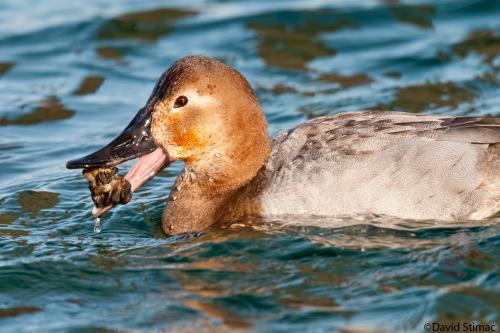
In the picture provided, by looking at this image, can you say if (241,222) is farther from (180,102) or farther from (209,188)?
(180,102)

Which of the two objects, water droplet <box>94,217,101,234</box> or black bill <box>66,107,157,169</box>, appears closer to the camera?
black bill <box>66,107,157,169</box>

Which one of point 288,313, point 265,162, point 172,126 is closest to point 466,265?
point 288,313

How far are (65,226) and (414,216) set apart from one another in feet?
9.78

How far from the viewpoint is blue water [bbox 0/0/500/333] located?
606 centimetres

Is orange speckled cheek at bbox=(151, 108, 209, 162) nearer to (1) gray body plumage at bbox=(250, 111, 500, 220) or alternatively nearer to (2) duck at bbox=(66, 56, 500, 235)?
(2) duck at bbox=(66, 56, 500, 235)

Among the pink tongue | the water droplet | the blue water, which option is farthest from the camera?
the water droplet

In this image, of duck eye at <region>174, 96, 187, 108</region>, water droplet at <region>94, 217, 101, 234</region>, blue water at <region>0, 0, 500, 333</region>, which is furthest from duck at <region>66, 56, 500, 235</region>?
water droplet at <region>94, 217, 101, 234</region>

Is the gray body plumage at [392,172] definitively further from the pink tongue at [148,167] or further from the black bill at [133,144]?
the black bill at [133,144]

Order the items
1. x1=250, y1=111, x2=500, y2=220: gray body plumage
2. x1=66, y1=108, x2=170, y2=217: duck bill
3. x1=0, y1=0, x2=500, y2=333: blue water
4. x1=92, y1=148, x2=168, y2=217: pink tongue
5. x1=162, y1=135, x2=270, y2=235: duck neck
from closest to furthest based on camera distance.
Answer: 1. x1=0, y1=0, x2=500, y2=333: blue water
2. x1=250, y1=111, x2=500, y2=220: gray body plumage
3. x1=66, y1=108, x2=170, y2=217: duck bill
4. x1=92, y1=148, x2=168, y2=217: pink tongue
5. x1=162, y1=135, x2=270, y2=235: duck neck

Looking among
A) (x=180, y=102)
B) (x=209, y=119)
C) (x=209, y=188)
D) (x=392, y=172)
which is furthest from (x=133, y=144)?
(x=392, y=172)

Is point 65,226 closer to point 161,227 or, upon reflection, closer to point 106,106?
point 161,227

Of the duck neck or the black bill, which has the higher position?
the black bill

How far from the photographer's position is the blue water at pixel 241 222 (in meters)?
6.06

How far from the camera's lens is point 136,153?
7191 millimetres
